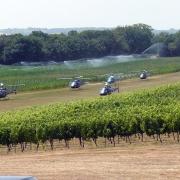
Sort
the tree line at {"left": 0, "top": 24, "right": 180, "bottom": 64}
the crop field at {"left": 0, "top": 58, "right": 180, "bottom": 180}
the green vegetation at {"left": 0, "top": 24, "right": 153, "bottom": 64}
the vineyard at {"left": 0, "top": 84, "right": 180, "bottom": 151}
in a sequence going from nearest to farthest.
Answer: the crop field at {"left": 0, "top": 58, "right": 180, "bottom": 180}
the vineyard at {"left": 0, "top": 84, "right": 180, "bottom": 151}
the green vegetation at {"left": 0, "top": 24, "right": 153, "bottom": 64}
the tree line at {"left": 0, "top": 24, "right": 180, "bottom": 64}

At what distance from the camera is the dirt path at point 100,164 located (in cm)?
2022

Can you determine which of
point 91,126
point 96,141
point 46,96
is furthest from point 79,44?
point 96,141

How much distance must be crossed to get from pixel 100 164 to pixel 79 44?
116m

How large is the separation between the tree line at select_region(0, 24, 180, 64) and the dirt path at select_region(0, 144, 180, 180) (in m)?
92.2

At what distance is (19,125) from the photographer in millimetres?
29625

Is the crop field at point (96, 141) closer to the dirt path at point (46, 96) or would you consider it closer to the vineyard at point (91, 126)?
the vineyard at point (91, 126)

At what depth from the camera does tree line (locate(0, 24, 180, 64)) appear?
4707 inches

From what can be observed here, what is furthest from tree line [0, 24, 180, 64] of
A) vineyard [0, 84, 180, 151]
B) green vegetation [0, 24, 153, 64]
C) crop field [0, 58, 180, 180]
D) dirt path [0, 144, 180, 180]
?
dirt path [0, 144, 180, 180]

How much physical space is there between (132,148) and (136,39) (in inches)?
5601

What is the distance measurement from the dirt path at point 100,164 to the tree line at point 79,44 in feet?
303

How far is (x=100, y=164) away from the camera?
2242 cm

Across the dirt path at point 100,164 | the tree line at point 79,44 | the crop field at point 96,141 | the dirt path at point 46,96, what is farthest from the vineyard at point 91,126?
the tree line at point 79,44

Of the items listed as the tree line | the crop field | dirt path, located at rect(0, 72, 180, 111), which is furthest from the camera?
the tree line

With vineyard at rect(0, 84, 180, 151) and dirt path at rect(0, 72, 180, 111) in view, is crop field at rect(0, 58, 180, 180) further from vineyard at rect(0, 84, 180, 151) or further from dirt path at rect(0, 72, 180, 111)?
dirt path at rect(0, 72, 180, 111)
